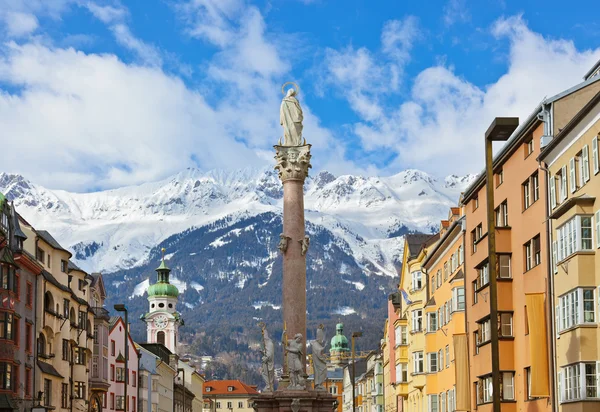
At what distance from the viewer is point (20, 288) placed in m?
64.6

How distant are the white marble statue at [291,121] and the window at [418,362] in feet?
99.1

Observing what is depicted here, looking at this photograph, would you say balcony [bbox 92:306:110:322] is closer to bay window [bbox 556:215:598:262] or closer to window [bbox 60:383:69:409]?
window [bbox 60:383:69:409]

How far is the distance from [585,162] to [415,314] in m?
43.9

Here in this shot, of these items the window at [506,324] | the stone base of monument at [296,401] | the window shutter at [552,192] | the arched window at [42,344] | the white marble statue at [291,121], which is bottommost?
the stone base of monument at [296,401]

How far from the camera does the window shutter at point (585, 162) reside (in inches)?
1549

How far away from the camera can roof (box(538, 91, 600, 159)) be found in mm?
37562

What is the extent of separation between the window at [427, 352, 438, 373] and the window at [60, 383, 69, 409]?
23.6 metres

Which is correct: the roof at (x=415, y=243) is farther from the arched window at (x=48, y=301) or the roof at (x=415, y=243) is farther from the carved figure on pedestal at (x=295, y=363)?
the carved figure on pedestal at (x=295, y=363)

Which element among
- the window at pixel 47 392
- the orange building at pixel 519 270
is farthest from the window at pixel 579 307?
the window at pixel 47 392

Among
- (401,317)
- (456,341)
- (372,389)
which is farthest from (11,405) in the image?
(372,389)

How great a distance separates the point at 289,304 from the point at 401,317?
45.2 metres

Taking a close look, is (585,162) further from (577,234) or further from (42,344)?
(42,344)

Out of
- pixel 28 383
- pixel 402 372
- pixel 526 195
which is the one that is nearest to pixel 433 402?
pixel 402 372

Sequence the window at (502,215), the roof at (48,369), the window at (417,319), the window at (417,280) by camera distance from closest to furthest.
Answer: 1. the window at (502,215)
2. the roof at (48,369)
3. the window at (417,319)
4. the window at (417,280)
